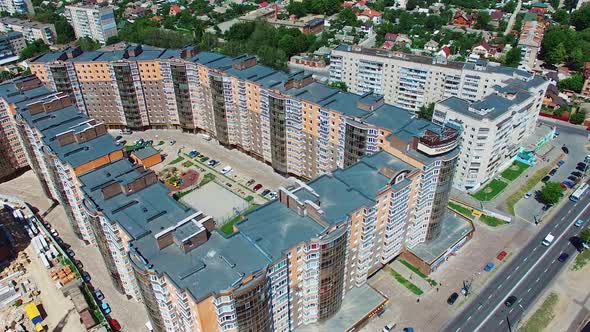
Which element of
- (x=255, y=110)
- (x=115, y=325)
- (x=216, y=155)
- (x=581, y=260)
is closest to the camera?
(x=115, y=325)

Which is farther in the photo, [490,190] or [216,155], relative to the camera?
[216,155]

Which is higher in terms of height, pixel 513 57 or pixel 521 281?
pixel 513 57

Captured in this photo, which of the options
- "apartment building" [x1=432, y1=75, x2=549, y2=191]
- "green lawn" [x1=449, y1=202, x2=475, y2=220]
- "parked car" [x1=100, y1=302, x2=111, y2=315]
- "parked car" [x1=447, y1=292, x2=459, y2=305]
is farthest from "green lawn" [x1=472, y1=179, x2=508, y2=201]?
"parked car" [x1=100, y1=302, x2=111, y2=315]

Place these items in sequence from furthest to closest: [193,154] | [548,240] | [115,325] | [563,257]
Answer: [193,154]
[548,240]
[563,257]
[115,325]

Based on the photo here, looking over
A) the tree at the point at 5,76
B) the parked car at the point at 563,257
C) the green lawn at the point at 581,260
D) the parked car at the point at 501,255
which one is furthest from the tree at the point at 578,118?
the tree at the point at 5,76

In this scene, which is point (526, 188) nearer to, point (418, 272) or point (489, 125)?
point (489, 125)

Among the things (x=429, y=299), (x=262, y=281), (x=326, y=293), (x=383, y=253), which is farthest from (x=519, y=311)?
(x=262, y=281)

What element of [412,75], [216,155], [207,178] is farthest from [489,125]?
[216,155]
